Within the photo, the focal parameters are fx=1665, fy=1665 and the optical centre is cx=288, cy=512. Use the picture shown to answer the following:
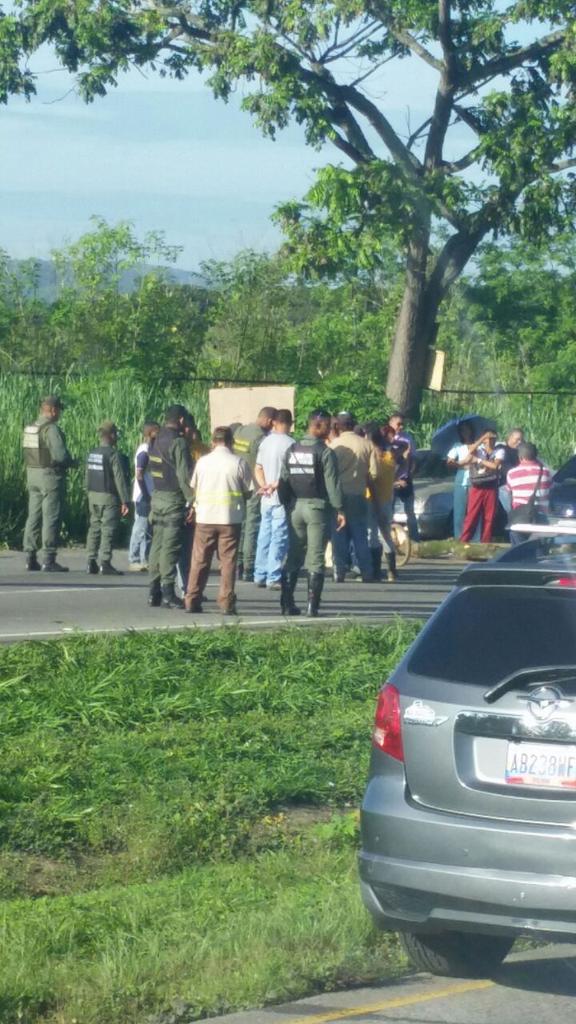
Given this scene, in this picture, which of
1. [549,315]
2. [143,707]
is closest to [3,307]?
[549,315]

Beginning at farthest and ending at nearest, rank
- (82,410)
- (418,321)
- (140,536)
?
1. (418,321)
2. (82,410)
3. (140,536)

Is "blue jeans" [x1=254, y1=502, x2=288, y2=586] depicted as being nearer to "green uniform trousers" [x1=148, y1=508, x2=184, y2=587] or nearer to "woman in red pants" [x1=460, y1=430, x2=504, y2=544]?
"green uniform trousers" [x1=148, y1=508, x2=184, y2=587]

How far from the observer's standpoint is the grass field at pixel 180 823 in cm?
577

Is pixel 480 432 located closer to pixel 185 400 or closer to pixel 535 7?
pixel 185 400

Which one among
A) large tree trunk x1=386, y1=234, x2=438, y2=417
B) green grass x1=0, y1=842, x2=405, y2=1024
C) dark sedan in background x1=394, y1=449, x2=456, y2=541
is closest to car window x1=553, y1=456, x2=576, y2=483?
dark sedan in background x1=394, y1=449, x2=456, y2=541

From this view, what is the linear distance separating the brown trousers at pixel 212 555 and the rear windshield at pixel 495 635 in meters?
8.90

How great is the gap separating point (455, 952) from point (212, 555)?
9273 mm

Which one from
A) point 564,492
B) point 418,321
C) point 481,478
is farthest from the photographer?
point 418,321

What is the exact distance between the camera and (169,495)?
616 inches

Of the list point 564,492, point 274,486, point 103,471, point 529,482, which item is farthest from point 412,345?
point 274,486

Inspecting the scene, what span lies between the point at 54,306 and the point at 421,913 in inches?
1601

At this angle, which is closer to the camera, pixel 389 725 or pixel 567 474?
pixel 389 725

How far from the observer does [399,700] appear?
5859mm

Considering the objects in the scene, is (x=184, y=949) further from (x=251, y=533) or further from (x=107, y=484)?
(x=251, y=533)
